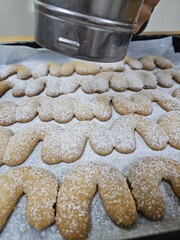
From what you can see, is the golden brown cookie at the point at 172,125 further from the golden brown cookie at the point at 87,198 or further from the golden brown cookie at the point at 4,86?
the golden brown cookie at the point at 4,86

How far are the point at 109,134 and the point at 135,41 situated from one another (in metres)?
0.64

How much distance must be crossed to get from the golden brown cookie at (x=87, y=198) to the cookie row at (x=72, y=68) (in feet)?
1.72

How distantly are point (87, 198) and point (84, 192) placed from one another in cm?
2

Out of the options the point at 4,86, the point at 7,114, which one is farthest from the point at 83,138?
the point at 4,86

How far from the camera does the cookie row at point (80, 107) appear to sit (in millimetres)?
835

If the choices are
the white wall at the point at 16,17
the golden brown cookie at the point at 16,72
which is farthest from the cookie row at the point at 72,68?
the white wall at the point at 16,17

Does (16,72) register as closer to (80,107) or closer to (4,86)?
(4,86)

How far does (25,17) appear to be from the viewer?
195 centimetres

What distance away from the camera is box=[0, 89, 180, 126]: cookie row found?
835mm

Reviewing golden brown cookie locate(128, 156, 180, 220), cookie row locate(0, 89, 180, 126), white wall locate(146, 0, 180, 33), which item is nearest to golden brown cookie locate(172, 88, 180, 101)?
cookie row locate(0, 89, 180, 126)

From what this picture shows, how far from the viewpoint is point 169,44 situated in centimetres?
123

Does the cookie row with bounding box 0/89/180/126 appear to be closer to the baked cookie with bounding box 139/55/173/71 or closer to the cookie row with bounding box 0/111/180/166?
the cookie row with bounding box 0/111/180/166

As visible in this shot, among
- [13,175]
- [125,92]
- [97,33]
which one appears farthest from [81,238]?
[125,92]

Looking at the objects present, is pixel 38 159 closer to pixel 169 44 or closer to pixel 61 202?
pixel 61 202
